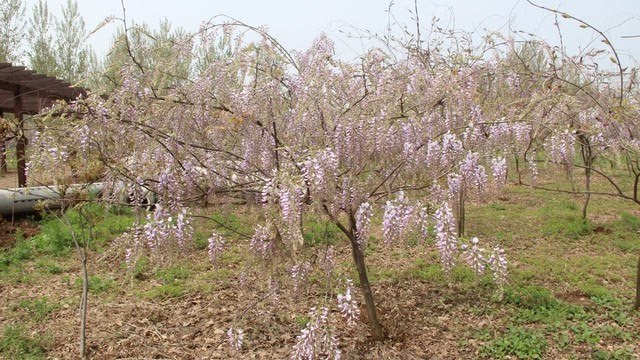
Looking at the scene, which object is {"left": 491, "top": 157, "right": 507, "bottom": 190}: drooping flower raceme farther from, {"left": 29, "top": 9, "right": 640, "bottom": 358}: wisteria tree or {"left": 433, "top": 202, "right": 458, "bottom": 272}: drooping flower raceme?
{"left": 433, "top": 202, "right": 458, "bottom": 272}: drooping flower raceme

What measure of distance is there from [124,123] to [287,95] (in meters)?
1.13

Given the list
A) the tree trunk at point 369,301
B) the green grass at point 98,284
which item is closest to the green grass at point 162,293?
the green grass at point 98,284

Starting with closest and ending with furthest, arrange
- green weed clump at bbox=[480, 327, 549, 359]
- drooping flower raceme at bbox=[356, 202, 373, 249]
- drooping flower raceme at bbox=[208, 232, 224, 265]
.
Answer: drooping flower raceme at bbox=[356, 202, 373, 249]
drooping flower raceme at bbox=[208, 232, 224, 265]
green weed clump at bbox=[480, 327, 549, 359]

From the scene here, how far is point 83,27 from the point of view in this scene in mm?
19750

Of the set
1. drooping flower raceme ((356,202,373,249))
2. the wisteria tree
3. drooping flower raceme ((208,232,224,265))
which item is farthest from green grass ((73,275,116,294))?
drooping flower raceme ((356,202,373,249))

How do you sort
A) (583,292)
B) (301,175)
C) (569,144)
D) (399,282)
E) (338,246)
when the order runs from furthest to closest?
(338,246)
(399,282)
(583,292)
(569,144)
(301,175)

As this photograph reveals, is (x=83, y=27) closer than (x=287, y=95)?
No

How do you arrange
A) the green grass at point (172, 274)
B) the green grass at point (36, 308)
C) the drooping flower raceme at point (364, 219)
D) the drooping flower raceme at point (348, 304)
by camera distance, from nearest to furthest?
the drooping flower raceme at point (348, 304) → the drooping flower raceme at point (364, 219) → the green grass at point (36, 308) → the green grass at point (172, 274)

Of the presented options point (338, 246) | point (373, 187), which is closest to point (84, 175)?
point (373, 187)

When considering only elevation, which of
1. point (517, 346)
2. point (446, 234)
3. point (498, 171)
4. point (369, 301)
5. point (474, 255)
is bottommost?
point (517, 346)

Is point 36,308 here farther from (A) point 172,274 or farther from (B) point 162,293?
(A) point 172,274

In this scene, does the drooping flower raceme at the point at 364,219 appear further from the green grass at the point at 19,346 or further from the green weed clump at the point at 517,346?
the green grass at the point at 19,346

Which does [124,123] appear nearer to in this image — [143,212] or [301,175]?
[143,212]

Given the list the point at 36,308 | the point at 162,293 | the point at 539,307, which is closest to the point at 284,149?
the point at 162,293
